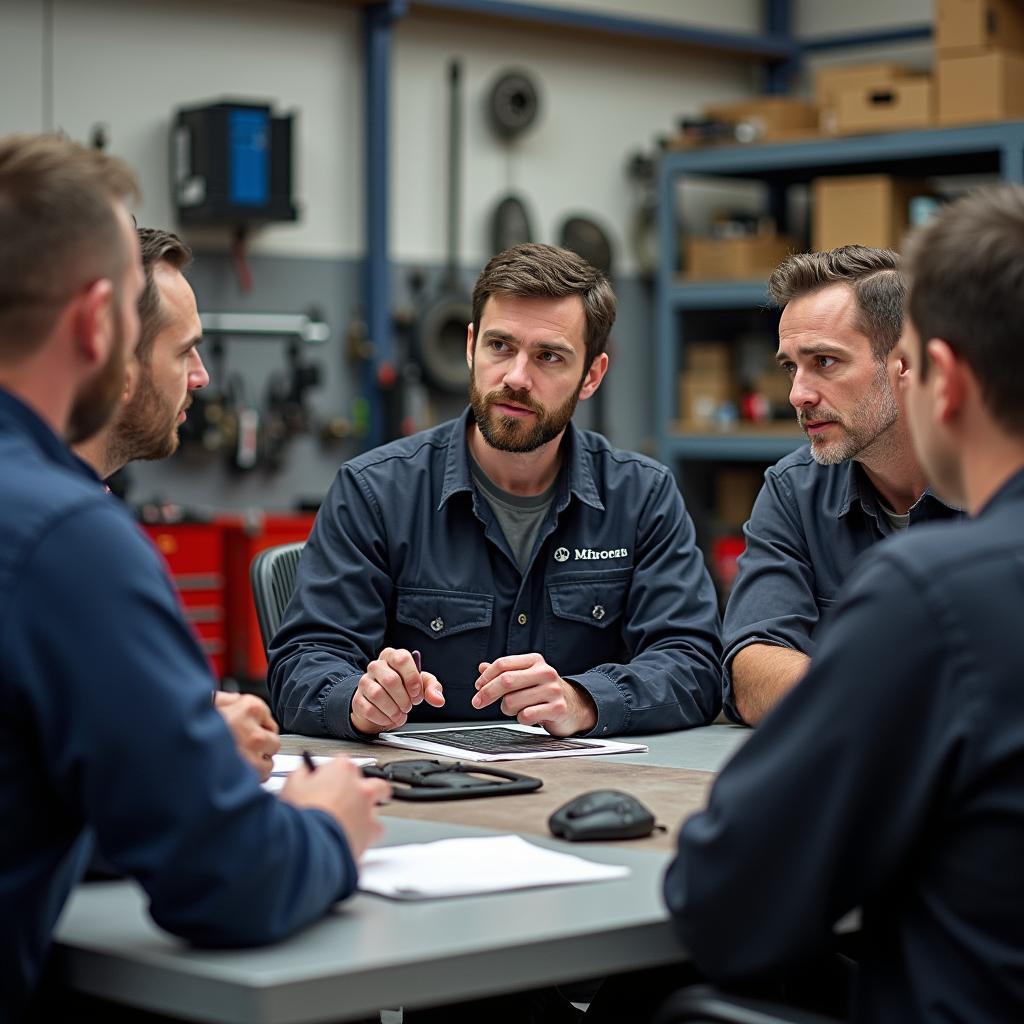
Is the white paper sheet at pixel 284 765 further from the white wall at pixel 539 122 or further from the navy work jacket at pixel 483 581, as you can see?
the white wall at pixel 539 122

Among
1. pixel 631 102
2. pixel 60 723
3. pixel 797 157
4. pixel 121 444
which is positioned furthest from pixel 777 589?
pixel 631 102

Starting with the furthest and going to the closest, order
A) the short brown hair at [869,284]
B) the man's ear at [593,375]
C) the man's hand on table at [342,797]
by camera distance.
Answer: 1. the man's ear at [593,375]
2. the short brown hair at [869,284]
3. the man's hand on table at [342,797]

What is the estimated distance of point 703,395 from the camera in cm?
671

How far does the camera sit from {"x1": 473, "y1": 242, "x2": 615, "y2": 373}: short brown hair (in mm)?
2957

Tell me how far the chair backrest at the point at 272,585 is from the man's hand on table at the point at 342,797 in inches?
51.3

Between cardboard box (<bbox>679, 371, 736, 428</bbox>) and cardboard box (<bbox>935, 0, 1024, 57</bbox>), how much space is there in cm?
150

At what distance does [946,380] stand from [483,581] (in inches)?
59.5

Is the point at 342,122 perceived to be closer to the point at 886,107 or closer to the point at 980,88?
the point at 886,107

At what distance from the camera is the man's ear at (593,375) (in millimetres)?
3098

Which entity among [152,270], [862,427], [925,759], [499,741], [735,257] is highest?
[735,257]

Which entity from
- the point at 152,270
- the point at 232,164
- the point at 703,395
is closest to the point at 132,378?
the point at 152,270

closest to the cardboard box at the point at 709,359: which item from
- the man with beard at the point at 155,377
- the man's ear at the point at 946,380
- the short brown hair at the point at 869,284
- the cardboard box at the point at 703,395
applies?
the cardboard box at the point at 703,395

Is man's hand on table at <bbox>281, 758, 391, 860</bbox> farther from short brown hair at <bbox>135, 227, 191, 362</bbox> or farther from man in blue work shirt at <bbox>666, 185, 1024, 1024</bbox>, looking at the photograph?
short brown hair at <bbox>135, 227, 191, 362</bbox>

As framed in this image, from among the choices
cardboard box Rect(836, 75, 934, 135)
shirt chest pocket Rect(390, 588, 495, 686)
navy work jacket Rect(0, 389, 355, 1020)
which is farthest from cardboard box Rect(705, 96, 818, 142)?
navy work jacket Rect(0, 389, 355, 1020)
